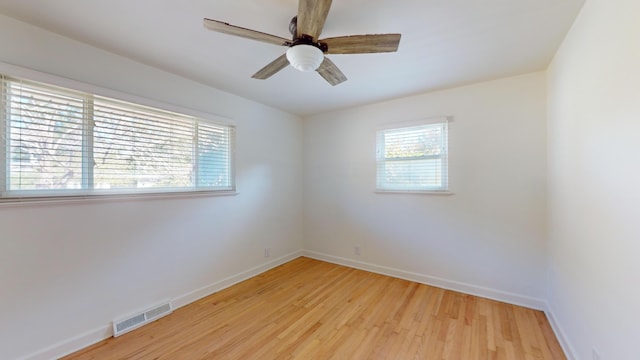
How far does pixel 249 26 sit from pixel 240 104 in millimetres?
1560

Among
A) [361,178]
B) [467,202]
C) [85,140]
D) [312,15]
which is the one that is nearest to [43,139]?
[85,140]

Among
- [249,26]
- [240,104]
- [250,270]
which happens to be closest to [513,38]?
[249,26]

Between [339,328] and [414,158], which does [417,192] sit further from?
[339,328]

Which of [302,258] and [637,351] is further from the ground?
[637,351]

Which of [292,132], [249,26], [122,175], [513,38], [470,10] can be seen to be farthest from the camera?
[292,132]

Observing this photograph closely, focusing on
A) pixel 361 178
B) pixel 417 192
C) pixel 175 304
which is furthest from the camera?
pixel 361 178

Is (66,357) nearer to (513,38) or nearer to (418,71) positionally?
(418,71)

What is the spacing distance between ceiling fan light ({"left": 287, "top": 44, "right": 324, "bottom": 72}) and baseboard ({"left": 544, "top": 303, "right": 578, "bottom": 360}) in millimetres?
2707

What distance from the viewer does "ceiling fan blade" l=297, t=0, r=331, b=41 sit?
126cm

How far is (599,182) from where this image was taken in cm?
143

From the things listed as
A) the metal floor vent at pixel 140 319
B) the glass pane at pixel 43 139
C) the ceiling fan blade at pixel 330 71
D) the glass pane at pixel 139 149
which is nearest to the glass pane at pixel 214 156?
the glass pane at pixel 139 149

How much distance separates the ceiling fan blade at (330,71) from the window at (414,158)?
60.3 inches

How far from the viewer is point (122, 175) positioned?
2207 millimetres

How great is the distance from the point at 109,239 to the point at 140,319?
0.79 m
